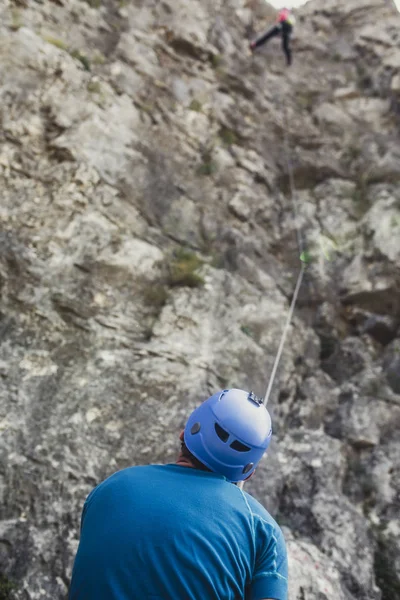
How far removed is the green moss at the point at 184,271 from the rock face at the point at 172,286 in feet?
0.10

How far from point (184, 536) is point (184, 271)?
14.2 feet

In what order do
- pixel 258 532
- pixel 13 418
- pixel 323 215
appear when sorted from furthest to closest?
pixel 323 215, pixel 13 418, pixel 258 532

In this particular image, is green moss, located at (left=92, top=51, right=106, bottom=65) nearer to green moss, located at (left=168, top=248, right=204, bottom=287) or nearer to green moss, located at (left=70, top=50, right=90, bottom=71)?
green moss, located at (left=70, top=50, right=90, bottom=71)

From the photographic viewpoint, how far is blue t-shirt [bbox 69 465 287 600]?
56.5 inches

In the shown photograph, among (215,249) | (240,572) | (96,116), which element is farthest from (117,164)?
(240,572)

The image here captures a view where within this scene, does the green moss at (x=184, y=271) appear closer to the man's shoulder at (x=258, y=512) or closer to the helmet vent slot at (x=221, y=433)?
the helmet vent slot at (x=221, y=433)

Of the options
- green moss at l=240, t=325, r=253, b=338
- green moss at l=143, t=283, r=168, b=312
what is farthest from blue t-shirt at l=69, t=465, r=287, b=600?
green moss at l=240, t=325, r=253, b=338

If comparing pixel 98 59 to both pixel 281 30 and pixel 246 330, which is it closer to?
pixel 246 330

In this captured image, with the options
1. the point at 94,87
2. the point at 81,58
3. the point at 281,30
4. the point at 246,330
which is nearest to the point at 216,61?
the point at 281,30

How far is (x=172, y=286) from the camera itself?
562 centimetres

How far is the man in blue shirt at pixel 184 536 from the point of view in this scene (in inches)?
56.6

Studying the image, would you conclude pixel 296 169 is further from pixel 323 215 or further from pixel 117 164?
pixel 117 164

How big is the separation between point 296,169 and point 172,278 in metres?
4.73

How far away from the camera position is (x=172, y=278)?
5.63m
